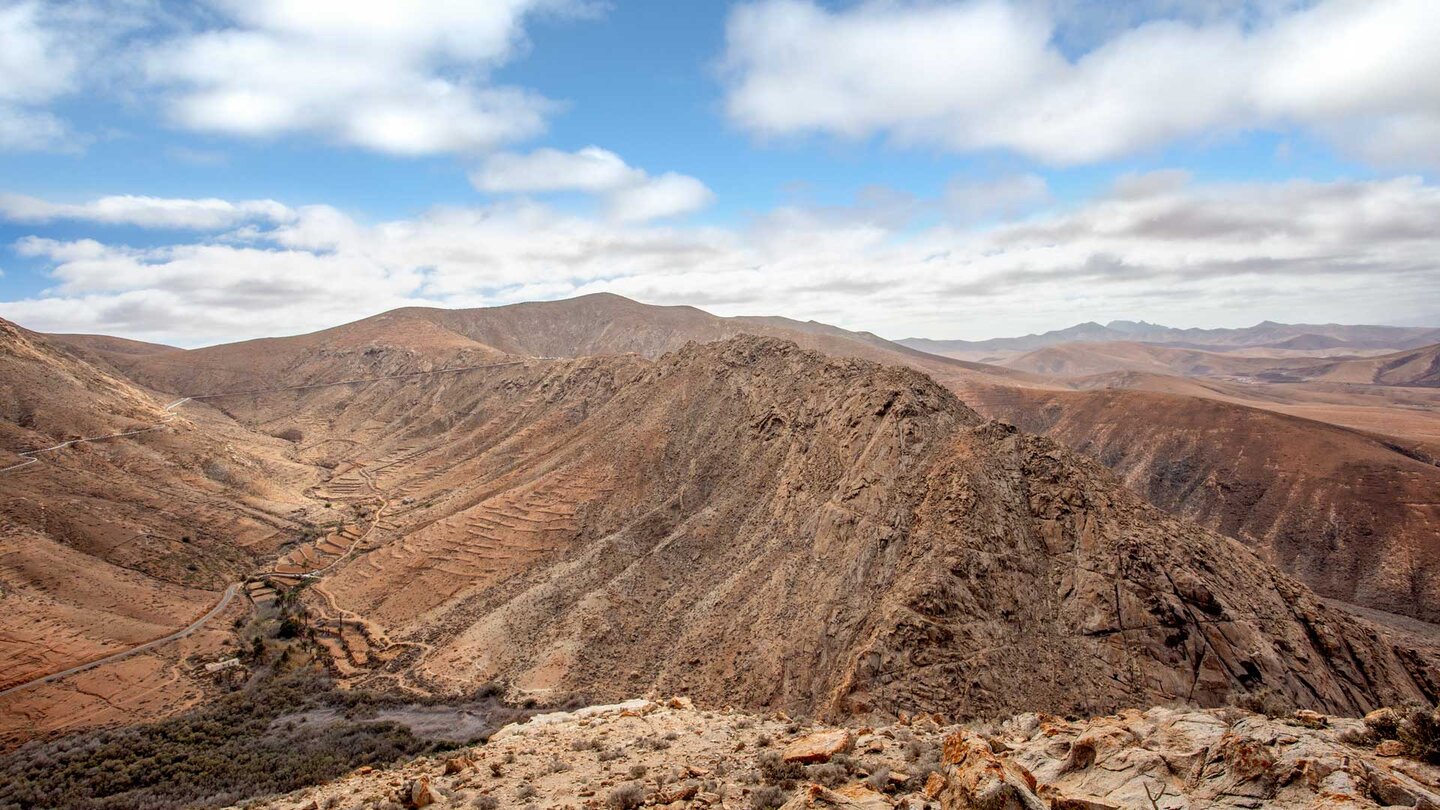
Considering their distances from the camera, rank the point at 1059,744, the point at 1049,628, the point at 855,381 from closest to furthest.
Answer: the point at 1059,744 < the point at 1049,628 < the point at 855,381

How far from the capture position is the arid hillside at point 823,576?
17547mm

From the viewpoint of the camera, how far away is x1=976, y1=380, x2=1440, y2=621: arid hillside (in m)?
42.6

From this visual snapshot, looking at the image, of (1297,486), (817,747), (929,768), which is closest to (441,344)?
(817,747)

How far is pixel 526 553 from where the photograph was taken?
33938 mm

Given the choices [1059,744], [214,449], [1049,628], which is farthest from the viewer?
[214,449]

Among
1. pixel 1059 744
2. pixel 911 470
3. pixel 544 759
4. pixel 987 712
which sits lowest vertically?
pixel 987 712

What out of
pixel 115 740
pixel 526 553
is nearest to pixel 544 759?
pixel 115 740

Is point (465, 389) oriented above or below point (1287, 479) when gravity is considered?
above

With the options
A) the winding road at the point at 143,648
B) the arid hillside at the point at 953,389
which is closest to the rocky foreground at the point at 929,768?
the winding road at the point at 143,648

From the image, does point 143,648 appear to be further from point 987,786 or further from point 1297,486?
point 1297,486

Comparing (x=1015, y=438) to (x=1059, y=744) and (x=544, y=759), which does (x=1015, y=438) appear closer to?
(x=1059, y=744)

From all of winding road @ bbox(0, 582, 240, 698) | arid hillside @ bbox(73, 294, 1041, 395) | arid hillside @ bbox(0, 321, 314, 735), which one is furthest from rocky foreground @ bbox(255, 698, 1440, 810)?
arid hillside @ bbox(73, 294, 1041, 395)

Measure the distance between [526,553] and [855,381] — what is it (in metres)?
19.4

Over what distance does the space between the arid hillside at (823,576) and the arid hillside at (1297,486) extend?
16.6m
